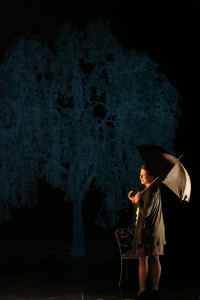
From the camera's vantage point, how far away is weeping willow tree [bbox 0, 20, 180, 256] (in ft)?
36.1

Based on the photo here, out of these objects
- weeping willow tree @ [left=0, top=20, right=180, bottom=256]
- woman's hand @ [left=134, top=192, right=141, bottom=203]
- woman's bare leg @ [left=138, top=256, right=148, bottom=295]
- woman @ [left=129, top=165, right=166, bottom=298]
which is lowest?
woman's bare leg @ [left=138, top=256, right=148, bottom=295]

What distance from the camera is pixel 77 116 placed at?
443 inches

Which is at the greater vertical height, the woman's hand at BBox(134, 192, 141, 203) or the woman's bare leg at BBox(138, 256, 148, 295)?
the woman's hand at BBox(134, 192, 141, 203)

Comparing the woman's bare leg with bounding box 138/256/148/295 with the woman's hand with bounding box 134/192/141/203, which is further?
the woman's bare leg with bounding box 138/256/148/295

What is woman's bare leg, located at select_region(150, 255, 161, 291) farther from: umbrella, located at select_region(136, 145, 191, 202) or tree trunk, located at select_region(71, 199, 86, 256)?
tree trunk, located at select_region(71, 199, 86, 256)

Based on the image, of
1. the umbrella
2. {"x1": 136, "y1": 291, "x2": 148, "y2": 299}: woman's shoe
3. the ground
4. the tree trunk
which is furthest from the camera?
the tree trunk

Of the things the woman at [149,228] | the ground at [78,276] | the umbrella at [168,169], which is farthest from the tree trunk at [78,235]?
the umbrella at [168,169]

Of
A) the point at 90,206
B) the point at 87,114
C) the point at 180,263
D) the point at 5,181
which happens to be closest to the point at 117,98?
the point at 87,114

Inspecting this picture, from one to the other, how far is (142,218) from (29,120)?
557 centimetres

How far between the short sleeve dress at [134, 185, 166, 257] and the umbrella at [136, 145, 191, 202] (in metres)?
0.26

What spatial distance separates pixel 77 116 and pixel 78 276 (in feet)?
13.1

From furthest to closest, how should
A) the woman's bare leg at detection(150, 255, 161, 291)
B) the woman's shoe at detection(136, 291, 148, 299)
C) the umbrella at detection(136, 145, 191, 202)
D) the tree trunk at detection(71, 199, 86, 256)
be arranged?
the tree trunk at detection(71, 199, 86, 256)
the woman's shoe at detection(136, 291, 148, 299)
the woman's bare leg at detection(150, 255, 161, 291)
the umbrella at detection(136, 145, 191, 202)

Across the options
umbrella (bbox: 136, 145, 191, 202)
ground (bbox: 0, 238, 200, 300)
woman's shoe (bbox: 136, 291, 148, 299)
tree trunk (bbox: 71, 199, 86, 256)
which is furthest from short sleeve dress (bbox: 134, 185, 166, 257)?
tree trunk (bbox: 71, 199, 86, 256)

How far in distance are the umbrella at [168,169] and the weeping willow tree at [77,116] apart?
5.04 m
